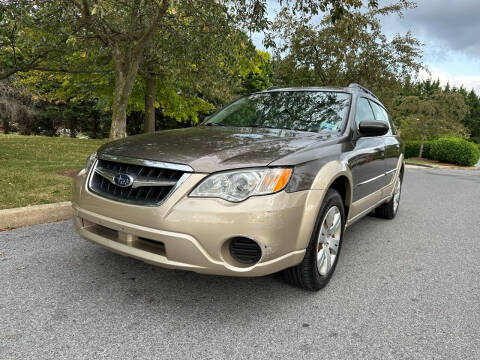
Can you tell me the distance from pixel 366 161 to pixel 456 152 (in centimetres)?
2158

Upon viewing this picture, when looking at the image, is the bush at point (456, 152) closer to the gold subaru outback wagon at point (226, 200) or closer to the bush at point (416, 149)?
the bush at point (416, 149)

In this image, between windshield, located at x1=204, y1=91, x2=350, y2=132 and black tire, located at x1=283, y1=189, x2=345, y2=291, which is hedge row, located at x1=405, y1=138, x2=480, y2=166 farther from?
black tire, located at x1=283, y1=189, x2=345, y2=291

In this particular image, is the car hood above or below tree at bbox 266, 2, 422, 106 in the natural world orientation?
below

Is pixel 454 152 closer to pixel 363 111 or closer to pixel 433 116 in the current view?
pixel 433 116

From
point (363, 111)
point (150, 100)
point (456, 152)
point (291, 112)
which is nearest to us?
point (291, 112)

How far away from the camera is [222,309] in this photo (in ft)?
8.57

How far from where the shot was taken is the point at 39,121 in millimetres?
35094

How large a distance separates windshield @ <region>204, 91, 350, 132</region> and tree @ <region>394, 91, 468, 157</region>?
24151 mm

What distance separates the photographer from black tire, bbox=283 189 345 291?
270 cm

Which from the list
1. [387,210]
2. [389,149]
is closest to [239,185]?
[389,149]

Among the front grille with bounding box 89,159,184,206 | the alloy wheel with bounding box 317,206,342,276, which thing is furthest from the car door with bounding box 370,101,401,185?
the front grille with bounding box 89,159,184,206

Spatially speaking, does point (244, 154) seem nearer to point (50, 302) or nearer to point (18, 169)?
point (50, 302)

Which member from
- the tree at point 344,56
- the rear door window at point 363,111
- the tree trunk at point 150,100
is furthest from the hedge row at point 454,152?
the rear door window at point 363,111

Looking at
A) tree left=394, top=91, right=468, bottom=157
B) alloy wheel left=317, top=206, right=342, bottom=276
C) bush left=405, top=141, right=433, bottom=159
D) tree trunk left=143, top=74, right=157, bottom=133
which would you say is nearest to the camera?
alloy wheel left=317, top=206, right=342, bottom=276
